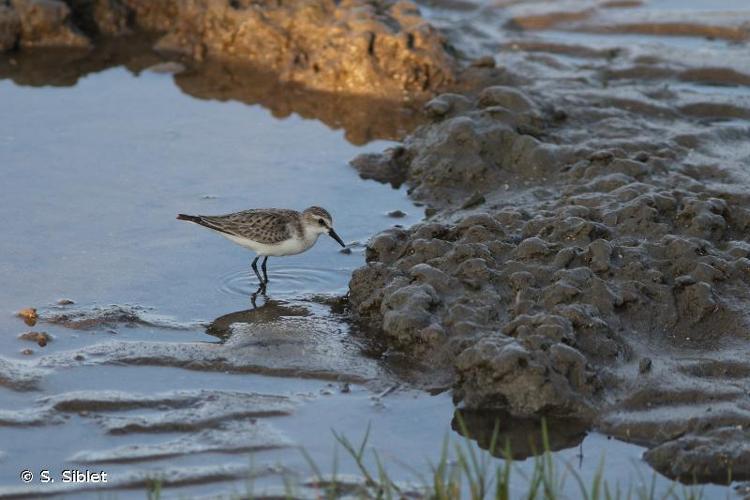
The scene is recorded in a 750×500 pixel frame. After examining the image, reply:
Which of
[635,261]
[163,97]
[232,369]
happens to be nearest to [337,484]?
[232,369]

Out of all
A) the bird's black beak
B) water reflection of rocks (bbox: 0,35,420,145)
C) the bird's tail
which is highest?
water reflection of rocks (bbox: 0,35,420,145)

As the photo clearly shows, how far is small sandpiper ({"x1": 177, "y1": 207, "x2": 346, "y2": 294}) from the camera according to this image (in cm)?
905

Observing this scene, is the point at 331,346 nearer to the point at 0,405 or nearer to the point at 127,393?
the point at 127,393

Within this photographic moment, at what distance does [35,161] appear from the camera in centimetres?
1098

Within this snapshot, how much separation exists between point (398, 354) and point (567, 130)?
4042 mm

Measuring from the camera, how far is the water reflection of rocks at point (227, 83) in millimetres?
12164

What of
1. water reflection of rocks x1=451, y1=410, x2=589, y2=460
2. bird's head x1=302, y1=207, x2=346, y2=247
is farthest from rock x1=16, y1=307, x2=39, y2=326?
water reflection of rocks x1=451, y1=410, x2=589, y2=460

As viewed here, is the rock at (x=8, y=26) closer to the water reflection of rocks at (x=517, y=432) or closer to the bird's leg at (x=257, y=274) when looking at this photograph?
the bird's leg at (x=257, y=274)

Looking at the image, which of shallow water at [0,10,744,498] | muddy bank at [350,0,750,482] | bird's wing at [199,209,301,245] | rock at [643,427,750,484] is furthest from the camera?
bird's wing at [199,209,301,245]

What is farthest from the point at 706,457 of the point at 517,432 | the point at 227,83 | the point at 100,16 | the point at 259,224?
the point at 100,16

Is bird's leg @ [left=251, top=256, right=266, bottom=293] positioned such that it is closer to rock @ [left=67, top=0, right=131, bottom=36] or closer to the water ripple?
the water ripple

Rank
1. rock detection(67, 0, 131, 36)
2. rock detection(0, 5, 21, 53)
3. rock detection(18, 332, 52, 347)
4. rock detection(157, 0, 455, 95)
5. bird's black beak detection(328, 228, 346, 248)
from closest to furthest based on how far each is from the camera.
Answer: rock detection(18, 332, 52, 347)
bird's black beak detection(328, 228, 346, 248)
rock detection(157, 0, 455, 95)
rock detection(0, 5, 21, 53)
rock detection(67, 0, 131, 36)

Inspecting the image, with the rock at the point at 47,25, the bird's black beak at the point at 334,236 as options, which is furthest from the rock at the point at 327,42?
the bird's black beak at the point at 334,236

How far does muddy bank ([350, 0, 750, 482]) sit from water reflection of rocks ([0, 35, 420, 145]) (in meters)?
0.70
